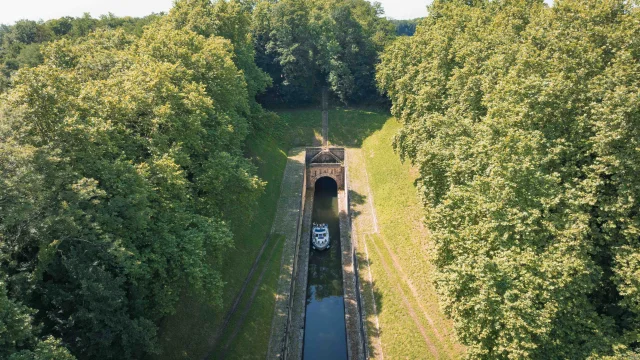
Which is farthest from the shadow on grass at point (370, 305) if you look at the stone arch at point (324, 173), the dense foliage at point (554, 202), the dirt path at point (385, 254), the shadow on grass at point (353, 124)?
the shadow on grass at point (353, 124)

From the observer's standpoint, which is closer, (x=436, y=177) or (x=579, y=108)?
(x=579, y=108)

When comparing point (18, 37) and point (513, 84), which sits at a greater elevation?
point (18, 37)

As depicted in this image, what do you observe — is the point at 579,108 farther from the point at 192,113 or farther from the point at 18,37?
the point at 18,37

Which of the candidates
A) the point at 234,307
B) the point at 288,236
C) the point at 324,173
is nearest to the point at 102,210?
the point at 234,307

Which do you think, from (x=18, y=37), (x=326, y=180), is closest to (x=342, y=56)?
(x=326, y=180)

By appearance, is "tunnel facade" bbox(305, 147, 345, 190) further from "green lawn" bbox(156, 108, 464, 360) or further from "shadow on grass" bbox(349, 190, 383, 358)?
"shadow on grass" bbox(349, 190, 383, 358)

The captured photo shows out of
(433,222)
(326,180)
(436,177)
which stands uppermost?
(436,177)

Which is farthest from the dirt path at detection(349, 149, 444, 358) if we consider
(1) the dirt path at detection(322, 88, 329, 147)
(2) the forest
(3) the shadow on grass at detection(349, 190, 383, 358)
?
(1) the dirt path at detection(322, 88, 329, 147)
